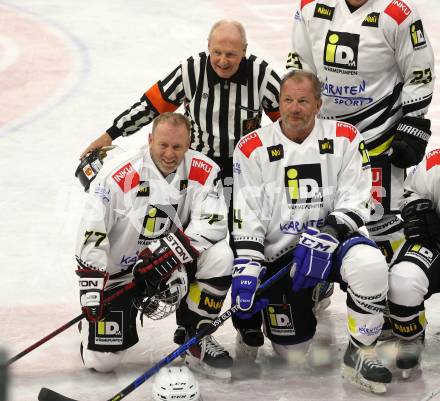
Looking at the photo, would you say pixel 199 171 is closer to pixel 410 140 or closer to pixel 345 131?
pixel 345 131

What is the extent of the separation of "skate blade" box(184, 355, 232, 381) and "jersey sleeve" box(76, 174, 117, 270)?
0.52 meters

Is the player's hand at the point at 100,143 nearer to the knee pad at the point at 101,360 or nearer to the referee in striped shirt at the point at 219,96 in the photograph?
the referee in striped shirt at the point at 219,96

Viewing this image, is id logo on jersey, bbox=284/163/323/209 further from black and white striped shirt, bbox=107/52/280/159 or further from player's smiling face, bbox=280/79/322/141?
black and white striped shirt, bbox=107/52/280/159

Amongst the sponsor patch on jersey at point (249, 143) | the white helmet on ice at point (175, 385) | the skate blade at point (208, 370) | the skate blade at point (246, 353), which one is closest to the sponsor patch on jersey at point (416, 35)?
the sponsor patch on jersey at point (249, 143)

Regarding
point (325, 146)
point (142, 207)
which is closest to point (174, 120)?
point (142, 207)

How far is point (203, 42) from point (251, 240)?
421 centimetres

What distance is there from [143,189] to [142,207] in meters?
0.06

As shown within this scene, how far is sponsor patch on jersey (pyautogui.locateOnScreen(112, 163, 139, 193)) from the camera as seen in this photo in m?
4.10

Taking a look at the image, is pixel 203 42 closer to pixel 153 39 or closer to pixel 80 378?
pixel 153 39

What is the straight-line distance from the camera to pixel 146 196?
4.14 meters

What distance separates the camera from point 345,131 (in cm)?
420

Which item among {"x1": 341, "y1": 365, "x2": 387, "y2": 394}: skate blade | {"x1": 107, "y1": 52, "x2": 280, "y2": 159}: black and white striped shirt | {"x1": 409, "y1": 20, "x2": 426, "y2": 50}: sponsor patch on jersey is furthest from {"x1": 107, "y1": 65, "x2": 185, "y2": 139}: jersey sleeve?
{"x1": 341, "y1": 365, "x2": 387, "y2": 394}: skate blade

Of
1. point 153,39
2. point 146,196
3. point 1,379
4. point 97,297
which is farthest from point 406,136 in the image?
point 153,39

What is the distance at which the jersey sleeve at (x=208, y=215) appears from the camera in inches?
162
